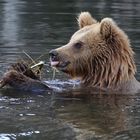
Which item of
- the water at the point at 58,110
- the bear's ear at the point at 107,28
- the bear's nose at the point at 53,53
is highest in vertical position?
the bear's ear at the point at 107,28

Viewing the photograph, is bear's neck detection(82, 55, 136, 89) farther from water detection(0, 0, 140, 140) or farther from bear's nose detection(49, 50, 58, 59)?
bear's nose detection(49, 50, 58, 59)

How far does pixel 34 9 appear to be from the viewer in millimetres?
22891

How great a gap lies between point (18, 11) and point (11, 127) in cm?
1396

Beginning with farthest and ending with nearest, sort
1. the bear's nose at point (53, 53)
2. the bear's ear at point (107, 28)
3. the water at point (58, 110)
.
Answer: the bear's ear at point (107, 28), the bear's nose at point (53, 53), the water at point (58, 110)

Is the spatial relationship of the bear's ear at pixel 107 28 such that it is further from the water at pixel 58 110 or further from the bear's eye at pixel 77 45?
the water at pixel 58 110

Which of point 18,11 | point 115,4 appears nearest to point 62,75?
point 18,11

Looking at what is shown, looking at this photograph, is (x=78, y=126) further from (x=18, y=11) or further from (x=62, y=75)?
(x=18, y=11)

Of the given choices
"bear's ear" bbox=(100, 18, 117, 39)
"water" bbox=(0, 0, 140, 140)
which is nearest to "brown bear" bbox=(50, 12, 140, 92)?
"bear's ear" bbox=(100, 18, 117, 39)

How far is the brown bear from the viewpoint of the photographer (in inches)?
422

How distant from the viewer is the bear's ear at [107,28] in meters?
10.7

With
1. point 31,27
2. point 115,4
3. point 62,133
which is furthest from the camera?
point 115,4

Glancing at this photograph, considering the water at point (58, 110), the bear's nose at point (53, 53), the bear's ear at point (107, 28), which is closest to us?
the water at point (58, 110)

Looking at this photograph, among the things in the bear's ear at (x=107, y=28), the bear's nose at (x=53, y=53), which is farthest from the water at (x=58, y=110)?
the bear's ear at (x=107, y=28)

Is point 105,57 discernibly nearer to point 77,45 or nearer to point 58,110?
point 77,45
